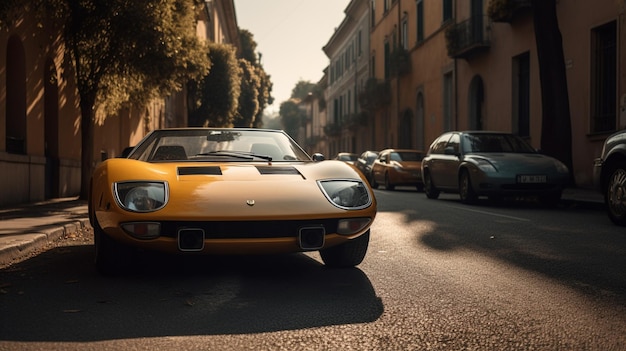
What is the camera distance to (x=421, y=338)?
11.7 ft

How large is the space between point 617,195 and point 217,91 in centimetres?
2947

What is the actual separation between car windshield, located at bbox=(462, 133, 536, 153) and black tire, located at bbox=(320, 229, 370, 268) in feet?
28.8

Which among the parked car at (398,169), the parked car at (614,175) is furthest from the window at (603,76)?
the parked car at (614,175)

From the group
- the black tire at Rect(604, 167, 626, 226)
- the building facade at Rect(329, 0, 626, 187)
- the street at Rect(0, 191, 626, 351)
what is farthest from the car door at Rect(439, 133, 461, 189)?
the street at Rect(0, 191, 626, 351)

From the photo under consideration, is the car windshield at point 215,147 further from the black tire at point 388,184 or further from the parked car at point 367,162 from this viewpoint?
the parked car at point 367,162

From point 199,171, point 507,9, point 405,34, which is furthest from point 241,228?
point 405,34

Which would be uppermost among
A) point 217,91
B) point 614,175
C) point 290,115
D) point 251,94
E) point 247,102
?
point 290,115

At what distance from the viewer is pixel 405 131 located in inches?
1476

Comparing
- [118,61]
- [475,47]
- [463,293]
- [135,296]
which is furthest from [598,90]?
[135,296]

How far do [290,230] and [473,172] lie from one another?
8.74 meters

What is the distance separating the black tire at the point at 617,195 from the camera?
874cm

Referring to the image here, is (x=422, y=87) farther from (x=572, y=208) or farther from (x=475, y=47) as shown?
(x=572, y=208)

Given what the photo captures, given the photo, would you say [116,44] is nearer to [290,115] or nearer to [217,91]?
[217,91]

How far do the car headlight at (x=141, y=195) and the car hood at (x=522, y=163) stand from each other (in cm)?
877
